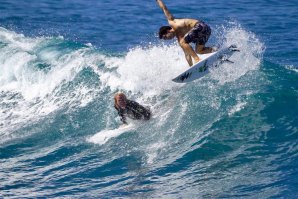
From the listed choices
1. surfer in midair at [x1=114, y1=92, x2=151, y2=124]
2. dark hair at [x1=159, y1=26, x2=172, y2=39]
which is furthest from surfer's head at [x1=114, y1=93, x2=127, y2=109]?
dark hair at [x1=159, y1=26, x2=172, y2=39]

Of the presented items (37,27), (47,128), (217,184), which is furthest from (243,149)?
(37,27)

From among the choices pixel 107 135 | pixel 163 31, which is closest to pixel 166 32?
pixel 163 31

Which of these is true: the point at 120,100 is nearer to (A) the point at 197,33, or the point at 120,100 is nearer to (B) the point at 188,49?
(B) the point at 188,49

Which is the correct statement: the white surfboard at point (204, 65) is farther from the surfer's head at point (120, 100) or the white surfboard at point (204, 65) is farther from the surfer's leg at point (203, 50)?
the surfer's head at point (120, 100)

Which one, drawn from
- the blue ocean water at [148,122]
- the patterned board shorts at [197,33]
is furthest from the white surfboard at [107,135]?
the patterned board shorts at [197,33]

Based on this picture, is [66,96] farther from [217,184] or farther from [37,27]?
[37,27]

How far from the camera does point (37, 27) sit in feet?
79.1

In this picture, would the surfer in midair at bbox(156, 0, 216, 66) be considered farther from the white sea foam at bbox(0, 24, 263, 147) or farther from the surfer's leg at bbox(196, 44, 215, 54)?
the white sea foam at bbox(0, 24, 263, 147)

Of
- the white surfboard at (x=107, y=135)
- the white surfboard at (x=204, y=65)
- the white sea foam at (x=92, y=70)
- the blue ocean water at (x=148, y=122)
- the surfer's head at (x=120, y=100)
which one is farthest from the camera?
the white sea foam at (x=92, y=70)

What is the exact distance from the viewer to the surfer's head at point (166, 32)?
12.4m

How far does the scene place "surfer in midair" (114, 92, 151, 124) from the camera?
1223cm

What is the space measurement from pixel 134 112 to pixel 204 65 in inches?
75.7

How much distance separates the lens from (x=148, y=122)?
41.9 ft

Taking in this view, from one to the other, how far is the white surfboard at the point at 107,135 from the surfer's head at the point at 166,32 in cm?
199
